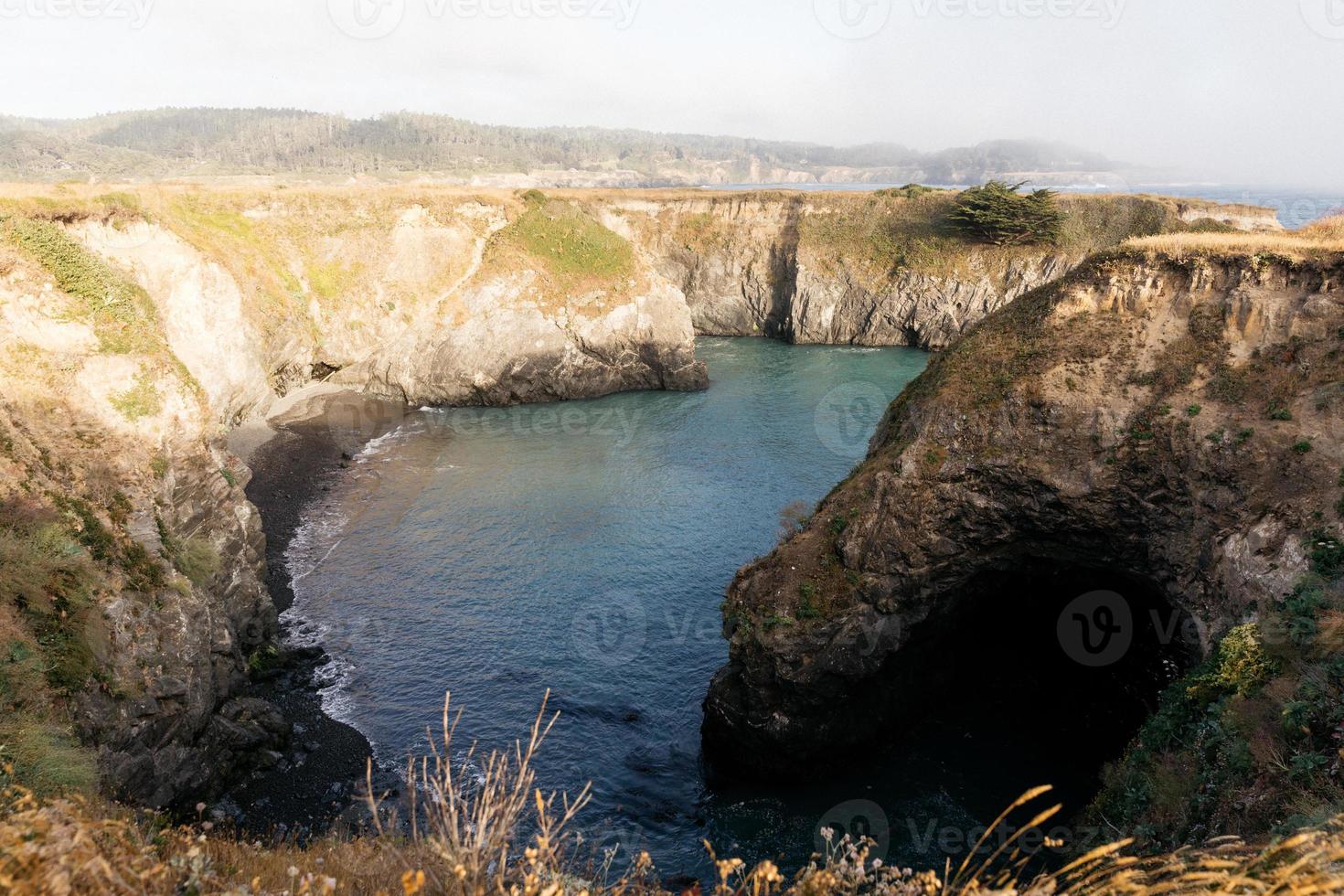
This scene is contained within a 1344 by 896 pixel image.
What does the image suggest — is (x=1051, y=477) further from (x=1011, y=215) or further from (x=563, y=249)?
(x=1011, y=215)

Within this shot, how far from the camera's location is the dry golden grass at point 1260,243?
20297mm

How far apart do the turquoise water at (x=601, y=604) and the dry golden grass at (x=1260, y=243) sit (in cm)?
1696

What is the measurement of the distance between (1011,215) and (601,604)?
70455mm

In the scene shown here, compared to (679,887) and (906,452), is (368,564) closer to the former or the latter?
(679,887)

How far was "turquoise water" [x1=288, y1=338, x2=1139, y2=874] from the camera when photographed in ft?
73.5

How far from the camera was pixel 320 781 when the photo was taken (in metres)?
23.1

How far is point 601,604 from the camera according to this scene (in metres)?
33.0

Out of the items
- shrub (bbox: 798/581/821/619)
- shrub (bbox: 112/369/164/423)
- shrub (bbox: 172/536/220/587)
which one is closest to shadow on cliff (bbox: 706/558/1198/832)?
shrub (bbox: 798/581/821/619)

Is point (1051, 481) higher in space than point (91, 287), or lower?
lower

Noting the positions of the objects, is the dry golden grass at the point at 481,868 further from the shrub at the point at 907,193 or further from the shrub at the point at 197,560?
the shrub at the point at 907,193

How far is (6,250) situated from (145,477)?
945 centimetres

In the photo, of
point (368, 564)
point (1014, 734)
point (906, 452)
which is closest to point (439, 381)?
point (368, 564)

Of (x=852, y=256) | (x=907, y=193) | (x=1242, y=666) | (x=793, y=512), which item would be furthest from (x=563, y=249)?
(x=1242, y=666)

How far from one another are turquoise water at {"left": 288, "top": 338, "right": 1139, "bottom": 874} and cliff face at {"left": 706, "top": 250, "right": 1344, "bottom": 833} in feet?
8.11
